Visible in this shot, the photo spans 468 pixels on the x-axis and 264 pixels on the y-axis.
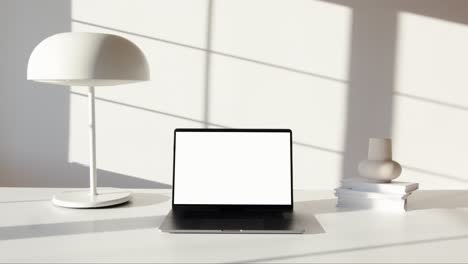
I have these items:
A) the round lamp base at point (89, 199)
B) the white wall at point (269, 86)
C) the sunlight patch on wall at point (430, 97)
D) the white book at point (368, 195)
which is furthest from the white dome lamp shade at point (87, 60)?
the sunlight patch on wall at point (430, 97)

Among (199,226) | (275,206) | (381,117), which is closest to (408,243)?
(275,206)

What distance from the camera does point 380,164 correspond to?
5.26 ft

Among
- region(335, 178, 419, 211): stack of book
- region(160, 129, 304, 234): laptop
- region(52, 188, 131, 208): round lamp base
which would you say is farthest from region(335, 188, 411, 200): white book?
region(52, 188, 131, 208): round lamp base

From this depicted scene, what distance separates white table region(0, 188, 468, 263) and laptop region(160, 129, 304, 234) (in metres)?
0.09

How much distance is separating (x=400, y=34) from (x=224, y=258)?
321 cm

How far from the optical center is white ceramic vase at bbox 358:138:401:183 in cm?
160

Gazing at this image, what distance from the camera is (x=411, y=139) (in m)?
3.91

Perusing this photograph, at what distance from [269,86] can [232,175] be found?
8.01 feet

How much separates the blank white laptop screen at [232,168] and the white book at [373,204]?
252mm

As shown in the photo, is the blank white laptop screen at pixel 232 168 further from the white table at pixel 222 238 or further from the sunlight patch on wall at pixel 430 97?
the sunlight patch on wall at pixel 430 97

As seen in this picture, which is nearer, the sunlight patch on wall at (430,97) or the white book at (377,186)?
the white book at (377,186)

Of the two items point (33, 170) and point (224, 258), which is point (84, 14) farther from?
point (224, 258)

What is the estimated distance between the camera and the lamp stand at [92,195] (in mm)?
1539

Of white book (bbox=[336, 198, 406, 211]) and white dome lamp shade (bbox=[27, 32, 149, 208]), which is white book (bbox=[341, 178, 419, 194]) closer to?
white book (bbox=[336, 198, 406, 211])
